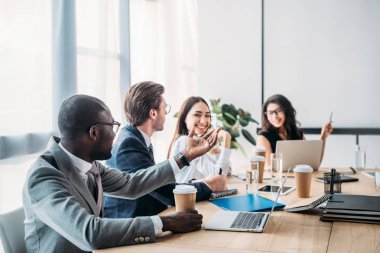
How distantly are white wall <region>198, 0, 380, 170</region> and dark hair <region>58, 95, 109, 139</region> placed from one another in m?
A: 3.46

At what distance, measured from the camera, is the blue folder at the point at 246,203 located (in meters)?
1.73

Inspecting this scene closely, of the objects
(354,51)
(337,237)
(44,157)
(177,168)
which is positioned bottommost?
(337,237)

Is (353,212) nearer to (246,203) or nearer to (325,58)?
(246,203)

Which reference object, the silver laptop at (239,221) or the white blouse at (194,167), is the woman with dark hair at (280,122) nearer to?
→ the white blouse at (194,167)

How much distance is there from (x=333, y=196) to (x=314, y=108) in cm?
291

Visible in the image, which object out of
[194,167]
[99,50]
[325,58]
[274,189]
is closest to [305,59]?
[325,58]

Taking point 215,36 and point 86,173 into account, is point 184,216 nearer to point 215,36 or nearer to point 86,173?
point 86,173

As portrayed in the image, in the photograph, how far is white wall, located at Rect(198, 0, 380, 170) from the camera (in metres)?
4.41

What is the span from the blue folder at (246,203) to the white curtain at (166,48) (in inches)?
76.5

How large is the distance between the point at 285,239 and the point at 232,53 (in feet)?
12.3

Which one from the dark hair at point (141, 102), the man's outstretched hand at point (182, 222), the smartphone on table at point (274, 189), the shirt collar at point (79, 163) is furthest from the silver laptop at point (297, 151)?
the shirt collar at point (79, 163)

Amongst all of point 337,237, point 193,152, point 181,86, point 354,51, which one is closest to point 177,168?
point 193,152

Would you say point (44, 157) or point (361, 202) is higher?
point (44, 157)

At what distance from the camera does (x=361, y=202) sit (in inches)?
66.5
